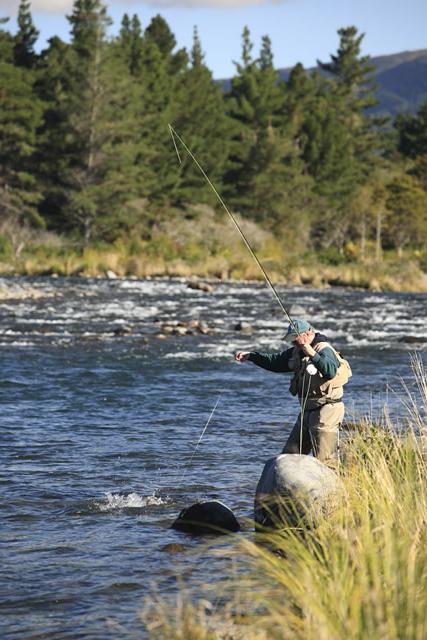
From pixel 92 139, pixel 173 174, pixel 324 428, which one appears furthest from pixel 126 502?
pixel 173 174

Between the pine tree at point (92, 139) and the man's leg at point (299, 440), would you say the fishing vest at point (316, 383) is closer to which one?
the man's leg at point (299, 440)

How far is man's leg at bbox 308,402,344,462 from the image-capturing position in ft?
26.7

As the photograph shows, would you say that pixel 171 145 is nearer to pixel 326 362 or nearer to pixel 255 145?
pixel 255 145

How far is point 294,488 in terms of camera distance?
283 inches

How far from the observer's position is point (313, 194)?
237 ft

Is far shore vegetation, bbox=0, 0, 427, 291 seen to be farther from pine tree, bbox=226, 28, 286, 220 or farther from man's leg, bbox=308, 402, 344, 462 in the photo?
man's leg, bbox=308, 402, 344, 462

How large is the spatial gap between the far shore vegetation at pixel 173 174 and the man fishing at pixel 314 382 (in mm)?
35648

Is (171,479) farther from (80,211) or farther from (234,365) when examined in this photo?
(80,211)

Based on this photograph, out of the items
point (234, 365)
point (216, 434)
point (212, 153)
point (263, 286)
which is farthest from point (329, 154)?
point (216, 434)

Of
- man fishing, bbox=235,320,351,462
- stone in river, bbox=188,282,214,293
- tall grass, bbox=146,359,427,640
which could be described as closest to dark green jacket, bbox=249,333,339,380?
man fishing, bbox=235,320,351,462

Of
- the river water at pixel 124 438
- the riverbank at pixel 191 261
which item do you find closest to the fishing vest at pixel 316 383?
the river water at pixel 124 438

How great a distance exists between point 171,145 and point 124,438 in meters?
51.5

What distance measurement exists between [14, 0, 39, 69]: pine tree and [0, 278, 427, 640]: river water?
1516 inches

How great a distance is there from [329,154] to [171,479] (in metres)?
66.7
